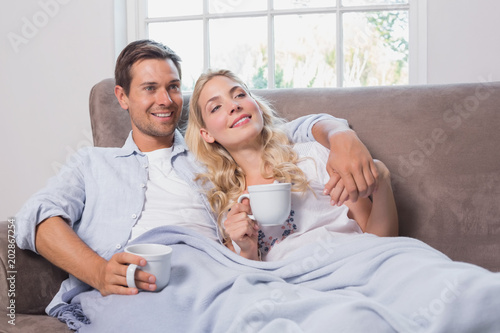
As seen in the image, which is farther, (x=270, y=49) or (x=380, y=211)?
(x=270, y=49)

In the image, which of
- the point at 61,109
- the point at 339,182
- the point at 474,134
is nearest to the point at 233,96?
the point at 339,182

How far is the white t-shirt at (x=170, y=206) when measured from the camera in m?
1.52

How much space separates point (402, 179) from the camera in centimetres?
168

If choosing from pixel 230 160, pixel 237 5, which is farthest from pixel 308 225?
pixel 237 5

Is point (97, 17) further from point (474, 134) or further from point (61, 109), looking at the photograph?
point (474, 134)

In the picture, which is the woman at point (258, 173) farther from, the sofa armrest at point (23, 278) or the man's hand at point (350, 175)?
the sofa armrest at point (23, 278)

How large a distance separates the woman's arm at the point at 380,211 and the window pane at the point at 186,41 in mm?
1496

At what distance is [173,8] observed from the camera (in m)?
2.79

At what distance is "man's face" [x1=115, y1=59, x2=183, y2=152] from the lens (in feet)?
5.60

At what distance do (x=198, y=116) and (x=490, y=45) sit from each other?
1440mm

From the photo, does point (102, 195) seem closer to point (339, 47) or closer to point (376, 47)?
point (339, 47)

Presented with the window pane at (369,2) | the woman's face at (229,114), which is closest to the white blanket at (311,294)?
the woman's face at (229,114)

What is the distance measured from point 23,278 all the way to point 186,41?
1741 mm

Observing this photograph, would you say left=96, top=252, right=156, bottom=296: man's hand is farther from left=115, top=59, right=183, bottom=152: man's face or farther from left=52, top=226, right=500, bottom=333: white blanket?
left=115, top=59, right=183, bottom=152: man's face
